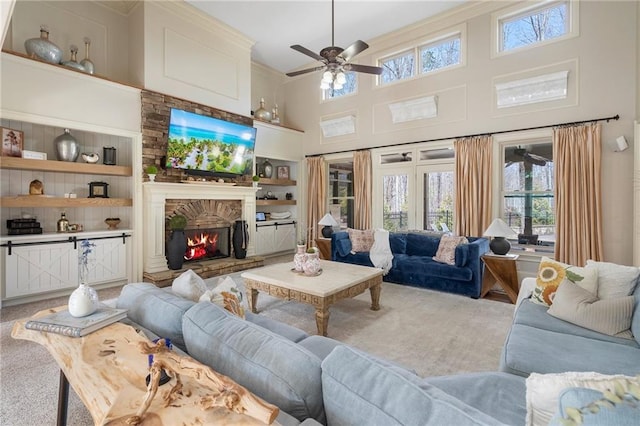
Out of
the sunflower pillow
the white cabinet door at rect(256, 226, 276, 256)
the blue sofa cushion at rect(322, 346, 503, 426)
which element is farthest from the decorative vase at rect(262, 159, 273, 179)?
the blue sofa cushion at rect(322, 346, 503, 426)

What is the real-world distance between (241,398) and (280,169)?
6854 mm

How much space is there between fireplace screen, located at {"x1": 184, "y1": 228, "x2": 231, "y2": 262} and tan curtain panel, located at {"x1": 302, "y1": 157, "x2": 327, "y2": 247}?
6.54ft

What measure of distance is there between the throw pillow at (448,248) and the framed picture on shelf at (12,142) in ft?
19.1

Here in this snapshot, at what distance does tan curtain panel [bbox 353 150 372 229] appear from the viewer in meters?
6.17

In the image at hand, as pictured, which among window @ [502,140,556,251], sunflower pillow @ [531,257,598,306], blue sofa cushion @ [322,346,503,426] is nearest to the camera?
blue sofa cushion @ [322,346,503,426]

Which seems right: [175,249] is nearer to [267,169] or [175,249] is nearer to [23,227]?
[23,227]

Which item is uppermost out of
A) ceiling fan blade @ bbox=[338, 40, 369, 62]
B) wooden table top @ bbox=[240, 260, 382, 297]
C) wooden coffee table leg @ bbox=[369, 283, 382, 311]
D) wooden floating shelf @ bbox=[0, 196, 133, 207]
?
ceiling fan blade @ bbox=[338, 40, 369, 62]

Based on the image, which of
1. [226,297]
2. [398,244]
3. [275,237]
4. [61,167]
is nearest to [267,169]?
[275,237]

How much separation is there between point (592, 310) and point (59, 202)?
571 centimetres

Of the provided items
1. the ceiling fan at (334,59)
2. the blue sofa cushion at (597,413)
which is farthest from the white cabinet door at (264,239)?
the blue sofa cushion at (597,413)

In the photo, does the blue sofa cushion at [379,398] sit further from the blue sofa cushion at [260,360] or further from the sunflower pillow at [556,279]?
the sunflower pillow at [556,279]

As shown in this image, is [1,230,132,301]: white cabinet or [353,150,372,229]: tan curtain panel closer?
[1,230,132,301]: white cabinet

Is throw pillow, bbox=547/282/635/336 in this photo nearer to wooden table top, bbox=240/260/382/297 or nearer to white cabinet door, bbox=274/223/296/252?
wooden table top, bbox=240/260/382/297

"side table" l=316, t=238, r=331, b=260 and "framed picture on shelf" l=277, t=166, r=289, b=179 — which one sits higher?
"framed picture on shelf" l=277, t=166, r=289, b=179
